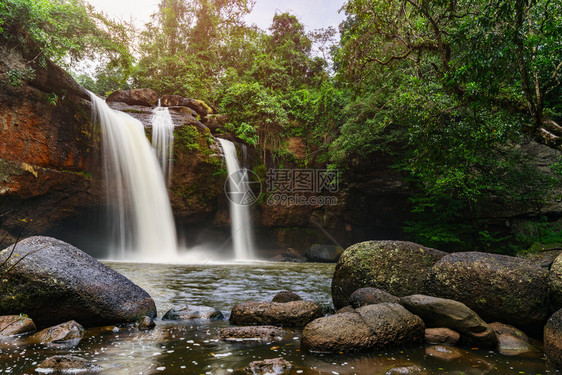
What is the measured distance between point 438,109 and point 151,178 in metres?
14.6

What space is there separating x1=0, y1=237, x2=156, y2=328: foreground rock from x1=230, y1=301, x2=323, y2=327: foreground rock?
159 centimetres

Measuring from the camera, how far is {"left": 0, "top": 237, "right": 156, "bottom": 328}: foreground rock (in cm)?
450

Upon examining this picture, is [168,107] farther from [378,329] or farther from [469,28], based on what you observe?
[378,329]

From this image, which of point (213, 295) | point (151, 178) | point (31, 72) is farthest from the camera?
point (151, 178)

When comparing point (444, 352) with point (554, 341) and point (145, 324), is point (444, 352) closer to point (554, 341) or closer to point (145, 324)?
point (554, 341)

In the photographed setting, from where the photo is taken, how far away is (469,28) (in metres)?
6.52

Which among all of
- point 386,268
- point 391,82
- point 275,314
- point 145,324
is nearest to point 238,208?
point 391,82

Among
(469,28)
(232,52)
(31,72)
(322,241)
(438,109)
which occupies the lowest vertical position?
(322,241)

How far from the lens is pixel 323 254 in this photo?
19484 mm

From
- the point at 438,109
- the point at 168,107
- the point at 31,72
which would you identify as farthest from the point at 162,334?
the point at 168,107

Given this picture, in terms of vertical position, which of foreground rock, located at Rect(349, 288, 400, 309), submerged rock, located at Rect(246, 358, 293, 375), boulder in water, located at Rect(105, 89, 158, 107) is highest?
boulder in water, located at Rect(105, 89, 158, 107)

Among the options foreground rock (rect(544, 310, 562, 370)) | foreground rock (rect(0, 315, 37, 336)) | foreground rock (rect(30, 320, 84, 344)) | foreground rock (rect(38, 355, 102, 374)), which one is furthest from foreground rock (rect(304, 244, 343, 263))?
foreground rock (rect(38, 355, 102, 374))

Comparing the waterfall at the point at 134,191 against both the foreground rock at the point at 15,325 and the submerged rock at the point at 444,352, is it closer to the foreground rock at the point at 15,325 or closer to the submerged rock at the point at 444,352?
the foreground rock at the point at 15,325

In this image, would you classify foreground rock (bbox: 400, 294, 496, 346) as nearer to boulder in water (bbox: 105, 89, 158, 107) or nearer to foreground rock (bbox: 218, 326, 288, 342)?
foreground rock (bbox: 218, 326, 288, 342)
